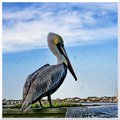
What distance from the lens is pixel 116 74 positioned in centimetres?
260

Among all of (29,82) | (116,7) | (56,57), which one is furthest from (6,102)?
(116,7)

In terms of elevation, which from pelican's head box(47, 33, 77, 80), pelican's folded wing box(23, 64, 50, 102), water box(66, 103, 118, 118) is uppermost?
pelican's head box(47, 33, 77, 80)

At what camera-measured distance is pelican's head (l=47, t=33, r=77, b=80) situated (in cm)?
262

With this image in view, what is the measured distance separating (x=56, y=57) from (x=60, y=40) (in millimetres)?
138

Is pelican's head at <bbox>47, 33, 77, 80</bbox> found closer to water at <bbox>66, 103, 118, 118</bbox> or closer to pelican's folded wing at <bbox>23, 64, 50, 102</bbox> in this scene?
pelican's folded wing at <bbox>23, 64, 50, 102</bbox>

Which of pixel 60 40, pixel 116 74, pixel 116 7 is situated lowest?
pixel 116 74

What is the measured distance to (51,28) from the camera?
2.63 metres

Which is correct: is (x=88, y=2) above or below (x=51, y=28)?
above

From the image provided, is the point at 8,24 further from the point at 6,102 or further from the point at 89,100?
the point at 89,100

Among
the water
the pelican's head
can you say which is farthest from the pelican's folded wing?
the water

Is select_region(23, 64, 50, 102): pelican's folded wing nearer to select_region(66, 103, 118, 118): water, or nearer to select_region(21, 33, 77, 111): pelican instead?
select_region(21, 33, 77, 111): pelican

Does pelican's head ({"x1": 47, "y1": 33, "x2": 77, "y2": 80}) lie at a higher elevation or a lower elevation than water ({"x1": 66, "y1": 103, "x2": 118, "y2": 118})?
higher

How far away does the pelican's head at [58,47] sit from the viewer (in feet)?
8.60

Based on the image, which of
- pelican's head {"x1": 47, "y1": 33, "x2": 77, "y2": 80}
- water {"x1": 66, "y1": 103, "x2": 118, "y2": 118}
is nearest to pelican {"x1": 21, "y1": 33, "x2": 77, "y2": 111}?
pelican's head {"x1": 47, "y1": 33, "x2": 77, "y2": 80}
